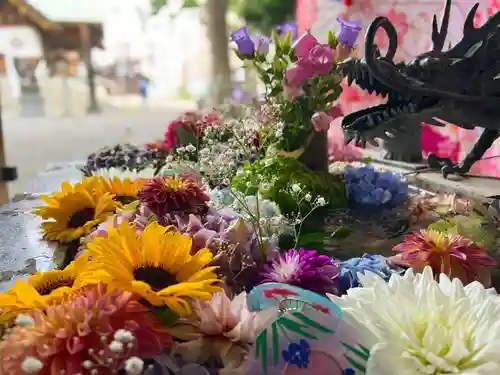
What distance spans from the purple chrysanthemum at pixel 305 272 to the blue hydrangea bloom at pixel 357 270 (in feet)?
0.05

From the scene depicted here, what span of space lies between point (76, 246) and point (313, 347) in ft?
1.62

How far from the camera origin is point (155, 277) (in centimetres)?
61

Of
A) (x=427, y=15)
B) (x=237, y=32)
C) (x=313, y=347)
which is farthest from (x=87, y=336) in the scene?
(x=427, y=15)

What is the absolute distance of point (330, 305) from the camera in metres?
0.58

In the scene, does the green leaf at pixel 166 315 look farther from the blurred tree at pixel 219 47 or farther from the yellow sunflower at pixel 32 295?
the blurred tree at pixel 219 47

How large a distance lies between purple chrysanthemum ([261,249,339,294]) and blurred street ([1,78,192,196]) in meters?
1.97

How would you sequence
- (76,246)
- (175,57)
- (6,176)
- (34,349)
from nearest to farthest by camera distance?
(34,349) → (76,246) → (6,176) → (175,57)

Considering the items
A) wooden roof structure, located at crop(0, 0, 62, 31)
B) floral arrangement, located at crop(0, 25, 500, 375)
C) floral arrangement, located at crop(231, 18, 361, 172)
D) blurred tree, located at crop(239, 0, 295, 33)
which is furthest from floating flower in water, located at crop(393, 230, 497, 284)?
wooden roof structure, located at crop(0, 0, 62, 31)

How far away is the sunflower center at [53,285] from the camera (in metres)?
0.64

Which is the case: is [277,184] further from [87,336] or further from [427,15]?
[427,15]

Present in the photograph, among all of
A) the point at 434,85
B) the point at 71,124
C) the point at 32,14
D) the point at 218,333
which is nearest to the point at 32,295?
the point at 218,333

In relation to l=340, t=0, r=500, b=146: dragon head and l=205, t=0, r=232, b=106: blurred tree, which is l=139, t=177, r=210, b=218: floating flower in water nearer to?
l=340, t=0, r=500, b=146: dragon head

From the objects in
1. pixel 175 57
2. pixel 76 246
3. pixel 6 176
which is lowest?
pixel 6 176

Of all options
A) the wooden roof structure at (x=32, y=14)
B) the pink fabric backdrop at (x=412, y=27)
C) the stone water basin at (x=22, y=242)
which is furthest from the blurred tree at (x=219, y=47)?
the stone water basin at (x=22, y=242)
